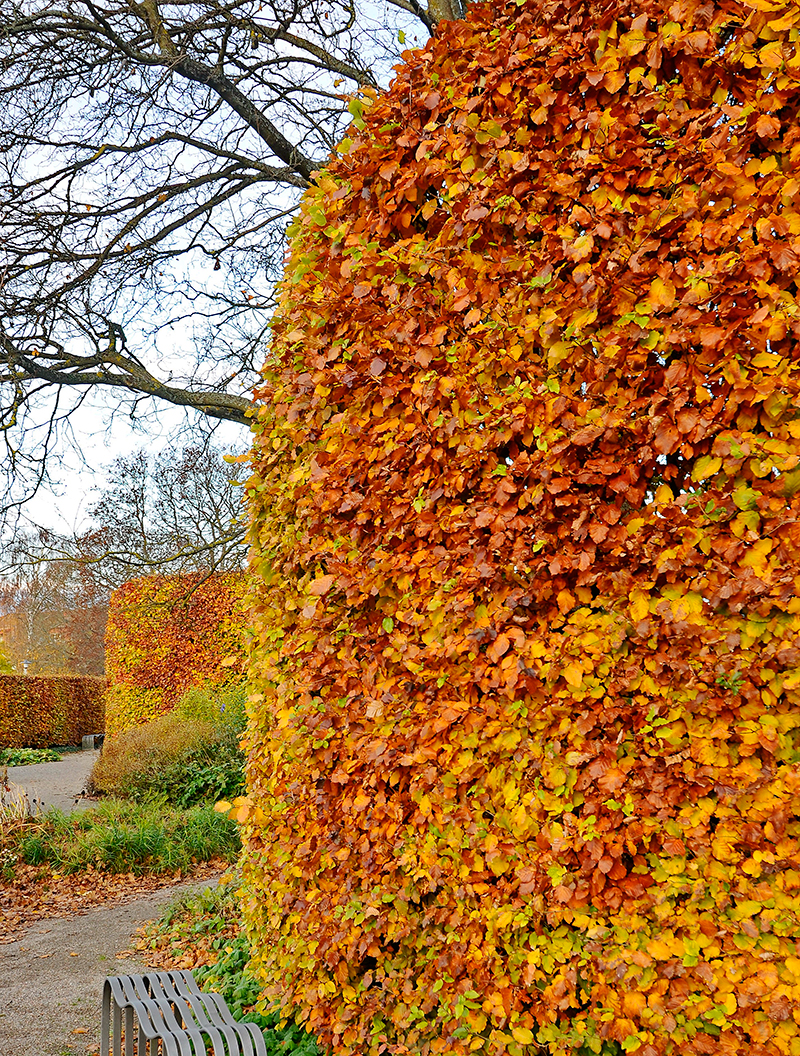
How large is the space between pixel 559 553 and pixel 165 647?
46.8 ft

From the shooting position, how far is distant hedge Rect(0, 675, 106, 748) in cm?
1912

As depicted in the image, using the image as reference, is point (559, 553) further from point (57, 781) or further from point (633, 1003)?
point (57, 781)

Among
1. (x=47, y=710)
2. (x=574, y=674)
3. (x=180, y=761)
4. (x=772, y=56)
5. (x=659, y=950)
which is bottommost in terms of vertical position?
(x=180, y=761)

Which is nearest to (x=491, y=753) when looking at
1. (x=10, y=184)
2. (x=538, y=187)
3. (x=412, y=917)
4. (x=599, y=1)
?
(x=412, y=917)

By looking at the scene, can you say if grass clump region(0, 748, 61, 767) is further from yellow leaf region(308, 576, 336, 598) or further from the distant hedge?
yellow leaf region(308, 576, 336, 598)

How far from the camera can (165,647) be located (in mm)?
15562

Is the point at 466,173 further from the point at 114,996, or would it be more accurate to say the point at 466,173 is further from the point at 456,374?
the point at 114,996

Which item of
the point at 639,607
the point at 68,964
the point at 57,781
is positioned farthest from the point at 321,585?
the point at 57,781

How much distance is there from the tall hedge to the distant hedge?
1840 cm

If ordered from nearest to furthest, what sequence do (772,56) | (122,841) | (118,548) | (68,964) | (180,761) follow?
1. (772,56)
2. (68,964)
3. (122,841)
4. (180,761)
5. (118,548)

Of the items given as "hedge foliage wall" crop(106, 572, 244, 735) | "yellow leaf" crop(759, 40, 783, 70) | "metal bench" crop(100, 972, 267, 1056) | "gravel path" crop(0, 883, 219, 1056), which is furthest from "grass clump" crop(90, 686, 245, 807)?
"yellow leaf" crop(759, 40, 783, 70)

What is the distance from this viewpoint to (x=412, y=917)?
108 inches

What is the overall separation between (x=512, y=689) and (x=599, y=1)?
2.16 meters

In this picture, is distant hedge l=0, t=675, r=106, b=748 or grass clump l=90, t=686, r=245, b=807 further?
distant hedge l=0, t=675, r=106, b=748
